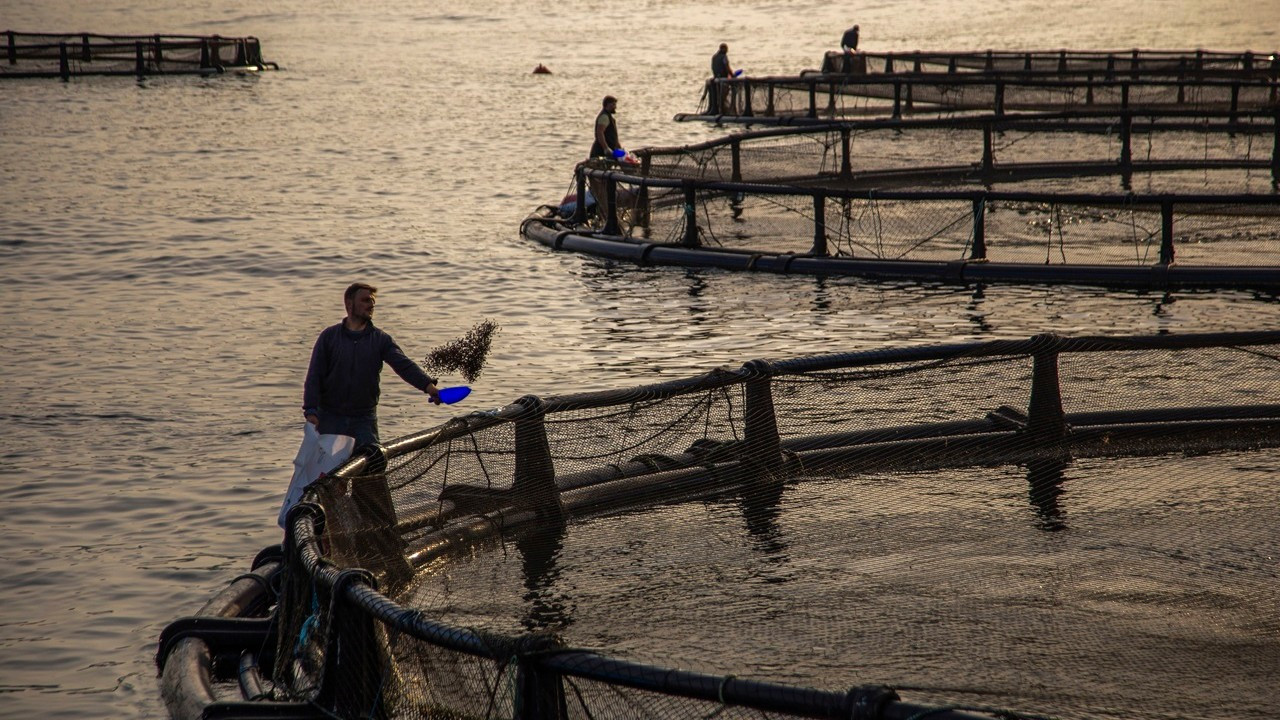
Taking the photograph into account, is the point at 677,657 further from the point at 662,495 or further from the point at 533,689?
the point at 662,495

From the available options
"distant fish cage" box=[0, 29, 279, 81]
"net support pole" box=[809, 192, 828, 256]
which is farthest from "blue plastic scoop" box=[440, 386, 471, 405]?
"distant fish cage" box=[0, 29, 279, 81]

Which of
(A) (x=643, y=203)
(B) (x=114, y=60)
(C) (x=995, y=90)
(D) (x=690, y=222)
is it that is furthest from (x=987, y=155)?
(B) (x=114, y=60)

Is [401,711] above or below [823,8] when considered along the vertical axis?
below

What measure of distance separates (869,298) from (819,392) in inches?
→ 361

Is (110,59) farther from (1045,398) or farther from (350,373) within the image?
(1045,398)

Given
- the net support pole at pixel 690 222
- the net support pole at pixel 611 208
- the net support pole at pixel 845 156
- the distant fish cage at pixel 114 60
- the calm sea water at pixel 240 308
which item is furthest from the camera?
the distant fish cage at pixel 114 60

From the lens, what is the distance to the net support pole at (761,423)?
440 inches

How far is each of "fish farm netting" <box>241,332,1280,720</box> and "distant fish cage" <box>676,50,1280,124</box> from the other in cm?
2506

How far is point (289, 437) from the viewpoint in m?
14.3

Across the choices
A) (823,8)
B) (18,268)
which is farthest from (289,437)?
(823,8)

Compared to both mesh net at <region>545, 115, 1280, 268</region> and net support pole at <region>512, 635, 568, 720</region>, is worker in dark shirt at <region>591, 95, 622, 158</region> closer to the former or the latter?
mesh net at <region>545, 115, 1280, 268</region>

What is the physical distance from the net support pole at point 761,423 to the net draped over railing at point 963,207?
943 centimetres

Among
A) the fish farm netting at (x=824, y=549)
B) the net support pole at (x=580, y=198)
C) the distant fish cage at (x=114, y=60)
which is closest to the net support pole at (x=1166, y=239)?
the fish farm netting at (x=824, y=549)

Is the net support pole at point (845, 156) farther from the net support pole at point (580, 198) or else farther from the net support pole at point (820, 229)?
the net support pole at point (820, 229)
